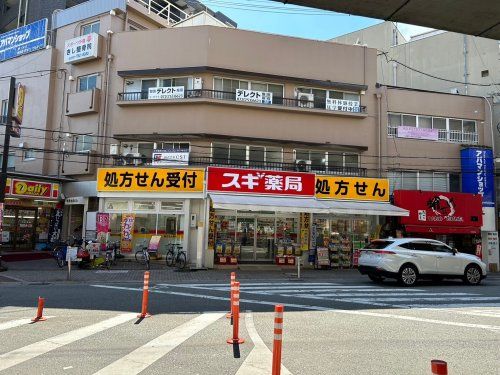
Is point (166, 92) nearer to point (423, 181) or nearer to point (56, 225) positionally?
point (56, 225)

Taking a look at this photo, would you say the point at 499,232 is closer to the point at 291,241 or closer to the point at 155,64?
the point at 291,241

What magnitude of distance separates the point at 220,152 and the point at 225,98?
2.70 meters

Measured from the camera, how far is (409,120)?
2528cm

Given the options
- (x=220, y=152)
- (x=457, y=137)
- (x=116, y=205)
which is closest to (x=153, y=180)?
(x=116, y=205)

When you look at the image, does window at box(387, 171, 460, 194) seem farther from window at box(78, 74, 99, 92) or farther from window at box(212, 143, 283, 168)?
window at box(78, 74, 99, 92)

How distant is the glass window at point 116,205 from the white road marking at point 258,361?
50.7 ft

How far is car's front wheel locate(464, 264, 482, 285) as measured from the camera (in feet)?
53.8

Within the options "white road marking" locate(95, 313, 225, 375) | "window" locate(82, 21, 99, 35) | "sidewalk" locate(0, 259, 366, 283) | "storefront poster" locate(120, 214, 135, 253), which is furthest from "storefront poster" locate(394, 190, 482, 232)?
"window" locate(82, 21, 99, 35)

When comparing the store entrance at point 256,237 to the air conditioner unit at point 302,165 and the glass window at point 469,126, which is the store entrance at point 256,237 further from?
the glass window at point 469,126

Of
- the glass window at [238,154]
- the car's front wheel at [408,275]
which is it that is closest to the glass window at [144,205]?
the glass window at [238,154]

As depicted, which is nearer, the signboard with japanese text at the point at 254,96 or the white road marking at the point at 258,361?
the white road marking at the point at 258,361

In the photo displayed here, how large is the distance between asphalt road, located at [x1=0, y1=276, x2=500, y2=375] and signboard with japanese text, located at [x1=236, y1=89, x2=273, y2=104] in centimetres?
1164

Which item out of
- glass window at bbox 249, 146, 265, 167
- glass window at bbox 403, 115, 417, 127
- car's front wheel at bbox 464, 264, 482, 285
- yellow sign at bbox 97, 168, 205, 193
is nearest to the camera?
car's front wheel at bbox 464, 264, 482, 285

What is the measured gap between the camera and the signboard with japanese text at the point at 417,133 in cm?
2481
